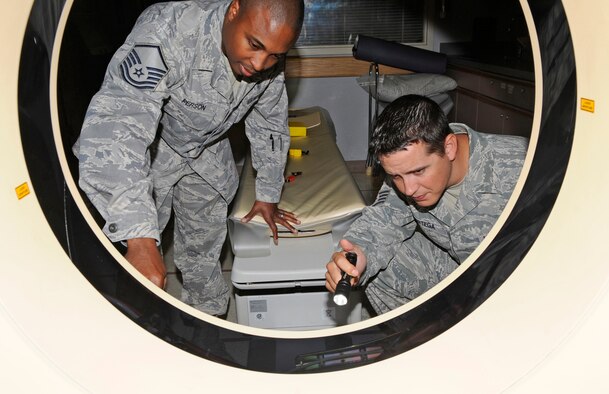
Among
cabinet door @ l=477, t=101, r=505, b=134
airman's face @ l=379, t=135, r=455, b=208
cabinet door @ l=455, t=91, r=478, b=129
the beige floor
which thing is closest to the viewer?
Answer: airman's face @ l=379, t=135, r=455, b=208

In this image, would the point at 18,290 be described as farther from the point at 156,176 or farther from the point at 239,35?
the point at 156,176

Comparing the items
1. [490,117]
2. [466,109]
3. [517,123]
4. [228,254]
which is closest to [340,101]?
[466,109]

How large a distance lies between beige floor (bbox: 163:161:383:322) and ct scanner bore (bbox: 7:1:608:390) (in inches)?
65.4

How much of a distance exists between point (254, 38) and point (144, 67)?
34cm

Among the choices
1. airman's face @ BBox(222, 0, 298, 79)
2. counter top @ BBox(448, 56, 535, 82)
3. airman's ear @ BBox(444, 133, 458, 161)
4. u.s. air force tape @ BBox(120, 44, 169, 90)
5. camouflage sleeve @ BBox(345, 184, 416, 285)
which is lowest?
camouflage sleeve @ BBox(345, 184, 416, 285)

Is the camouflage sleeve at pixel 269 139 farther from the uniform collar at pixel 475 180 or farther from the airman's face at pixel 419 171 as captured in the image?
the uniform collar at pixel 475 180

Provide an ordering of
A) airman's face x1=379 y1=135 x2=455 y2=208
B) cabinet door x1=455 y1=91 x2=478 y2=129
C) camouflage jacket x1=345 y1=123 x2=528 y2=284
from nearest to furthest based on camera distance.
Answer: airman's face x1=379 y1=135 x2=455 y2=208 → camouflage jacket x1=345 y1=123 x2=528 y2=284 → cabinet door x1=455 y1=91 x2=478 y2=129

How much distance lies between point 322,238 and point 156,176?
0.75 m

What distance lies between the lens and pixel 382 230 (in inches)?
88.2

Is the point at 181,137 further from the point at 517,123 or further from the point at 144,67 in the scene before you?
the point at 517,123

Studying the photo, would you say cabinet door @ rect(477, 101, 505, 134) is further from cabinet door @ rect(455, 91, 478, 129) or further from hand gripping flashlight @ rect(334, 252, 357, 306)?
hand gripping flashlight @ rect(334, 252, 357, 306)

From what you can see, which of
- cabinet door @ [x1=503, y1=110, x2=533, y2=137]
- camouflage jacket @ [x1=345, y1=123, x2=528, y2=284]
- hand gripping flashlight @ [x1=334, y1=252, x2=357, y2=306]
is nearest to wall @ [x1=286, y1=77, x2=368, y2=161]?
cabinet door @ [x1=503, y1=110, x2=533, y2=137]

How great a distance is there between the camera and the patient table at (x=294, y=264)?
2414 millimetres

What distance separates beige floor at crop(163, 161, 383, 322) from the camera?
3338 mm
